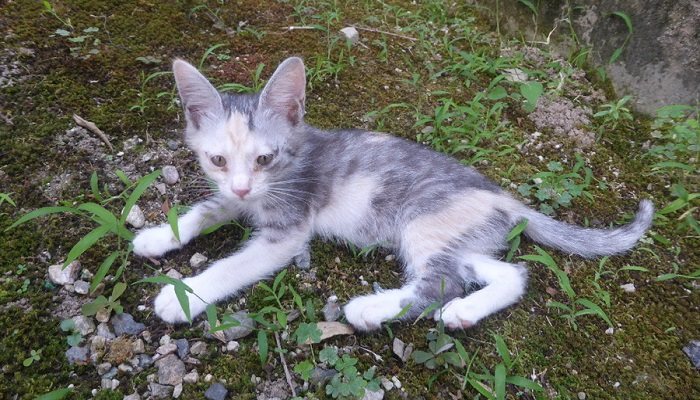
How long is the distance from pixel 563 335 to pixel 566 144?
1443 millimetres

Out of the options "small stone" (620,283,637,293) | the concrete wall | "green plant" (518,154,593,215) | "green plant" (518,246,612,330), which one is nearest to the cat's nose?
"green plant" (518,246,612,330)

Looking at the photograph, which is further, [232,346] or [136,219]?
[136,219]

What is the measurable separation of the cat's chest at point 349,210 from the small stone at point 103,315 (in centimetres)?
104

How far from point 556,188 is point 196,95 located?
2037mm

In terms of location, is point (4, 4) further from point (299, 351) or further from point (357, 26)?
point (299, 351)

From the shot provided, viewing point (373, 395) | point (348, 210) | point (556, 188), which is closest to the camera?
point (373, 395)

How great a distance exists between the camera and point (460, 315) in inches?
79.7

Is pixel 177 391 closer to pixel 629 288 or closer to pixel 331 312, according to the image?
pixel 331 312

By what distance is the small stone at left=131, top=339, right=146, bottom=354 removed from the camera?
181 cm

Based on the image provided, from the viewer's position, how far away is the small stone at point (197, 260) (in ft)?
7.30

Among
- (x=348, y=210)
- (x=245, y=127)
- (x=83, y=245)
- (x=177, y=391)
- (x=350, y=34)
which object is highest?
(x=350, y=34)

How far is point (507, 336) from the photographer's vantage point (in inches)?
80.4

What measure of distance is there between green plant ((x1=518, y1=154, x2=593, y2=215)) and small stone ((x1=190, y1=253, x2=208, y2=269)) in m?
1.80

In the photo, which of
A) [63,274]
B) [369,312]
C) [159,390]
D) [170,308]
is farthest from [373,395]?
[63,274]
